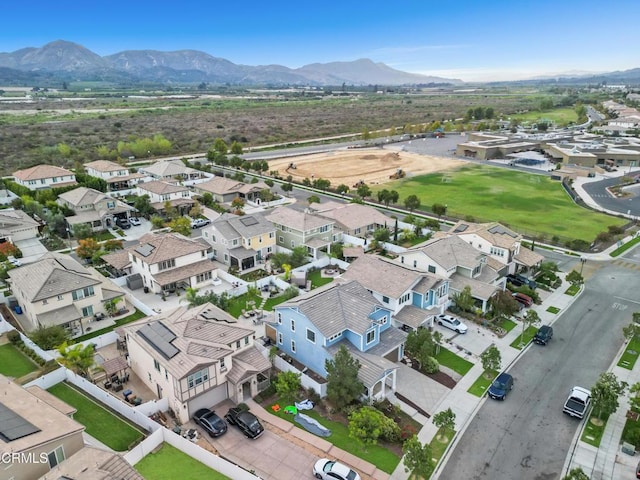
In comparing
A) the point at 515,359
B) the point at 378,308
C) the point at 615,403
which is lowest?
the point at 515,359

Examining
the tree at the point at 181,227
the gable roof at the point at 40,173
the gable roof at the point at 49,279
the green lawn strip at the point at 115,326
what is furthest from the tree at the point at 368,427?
the gable roof at the point at 40,173

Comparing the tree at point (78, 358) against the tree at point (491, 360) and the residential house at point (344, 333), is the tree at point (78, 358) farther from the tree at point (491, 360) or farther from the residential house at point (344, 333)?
the tree at point (491, 360)

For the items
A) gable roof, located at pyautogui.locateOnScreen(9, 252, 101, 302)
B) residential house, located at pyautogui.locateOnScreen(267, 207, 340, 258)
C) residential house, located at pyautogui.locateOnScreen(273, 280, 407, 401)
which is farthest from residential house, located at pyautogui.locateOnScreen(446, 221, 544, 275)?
gable roof, located at pyautogui.locateOnScreen(9, 252, 101, 302)

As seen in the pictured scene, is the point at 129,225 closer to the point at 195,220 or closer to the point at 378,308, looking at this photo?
the point at 195,220

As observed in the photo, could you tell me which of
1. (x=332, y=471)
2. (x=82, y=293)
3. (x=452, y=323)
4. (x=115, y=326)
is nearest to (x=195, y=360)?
(x=332, y=471)

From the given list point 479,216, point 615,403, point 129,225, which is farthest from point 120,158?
point 615,403

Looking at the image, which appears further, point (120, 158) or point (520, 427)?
point (120, 158)
